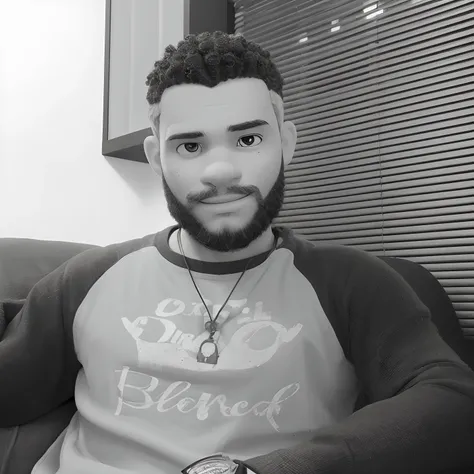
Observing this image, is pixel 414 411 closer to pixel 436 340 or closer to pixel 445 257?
pixel 436 340

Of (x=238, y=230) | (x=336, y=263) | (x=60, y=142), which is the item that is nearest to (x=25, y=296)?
(x=238, y=230)

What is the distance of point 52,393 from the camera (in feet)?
3.50

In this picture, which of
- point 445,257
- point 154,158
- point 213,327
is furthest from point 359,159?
point 213,327

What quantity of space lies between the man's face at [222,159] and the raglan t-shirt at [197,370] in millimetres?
106

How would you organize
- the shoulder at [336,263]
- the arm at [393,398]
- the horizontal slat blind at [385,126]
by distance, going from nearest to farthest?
the arm at [393,398] → the shoulder at [336,263] → the horizontal slat blind at [385,126]

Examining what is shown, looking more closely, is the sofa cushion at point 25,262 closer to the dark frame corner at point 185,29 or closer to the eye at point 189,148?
the eye at point 189,148

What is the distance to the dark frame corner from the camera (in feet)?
5.86

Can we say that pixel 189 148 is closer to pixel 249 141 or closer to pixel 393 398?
pixel 249 141

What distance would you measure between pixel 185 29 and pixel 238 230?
3.67ft

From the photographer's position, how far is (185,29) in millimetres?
1789

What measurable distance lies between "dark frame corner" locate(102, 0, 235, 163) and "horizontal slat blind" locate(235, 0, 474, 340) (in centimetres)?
13

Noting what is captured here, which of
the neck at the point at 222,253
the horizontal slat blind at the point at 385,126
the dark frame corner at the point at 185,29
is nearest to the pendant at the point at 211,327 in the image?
the neck at the point at 222,253

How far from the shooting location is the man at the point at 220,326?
880 mm

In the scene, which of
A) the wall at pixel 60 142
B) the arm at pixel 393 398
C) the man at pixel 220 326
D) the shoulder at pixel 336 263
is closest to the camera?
the arm at pixel 393 398
